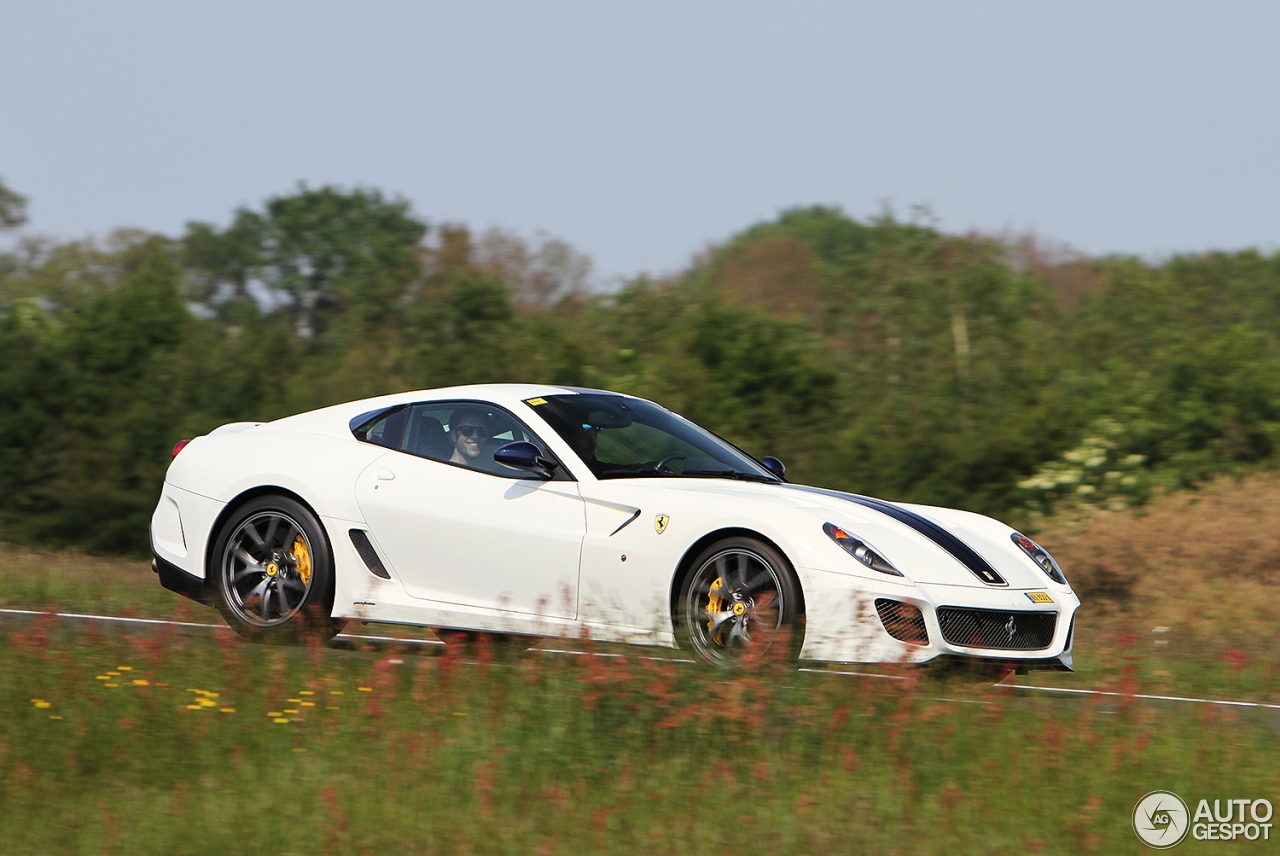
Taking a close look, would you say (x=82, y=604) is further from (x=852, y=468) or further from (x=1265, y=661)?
(x=852, y=468)

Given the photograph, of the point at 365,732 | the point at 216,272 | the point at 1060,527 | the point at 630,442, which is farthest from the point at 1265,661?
the point at 216,272

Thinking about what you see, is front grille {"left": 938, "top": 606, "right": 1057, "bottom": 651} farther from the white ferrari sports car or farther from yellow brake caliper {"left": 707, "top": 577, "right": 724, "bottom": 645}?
yellow brake caliper {"left": 707, "top": 577, "right": 724, "bottom": 645}

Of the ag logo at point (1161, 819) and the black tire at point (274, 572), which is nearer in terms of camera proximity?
the ag logo at point (1161, 819)

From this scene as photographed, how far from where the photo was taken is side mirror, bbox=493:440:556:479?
22.2ft

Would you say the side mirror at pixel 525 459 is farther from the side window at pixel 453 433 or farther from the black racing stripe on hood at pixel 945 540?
the black racing stripe on hood at pixel 945 540

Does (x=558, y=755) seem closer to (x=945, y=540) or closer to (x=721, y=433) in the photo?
(x=945, y=540)

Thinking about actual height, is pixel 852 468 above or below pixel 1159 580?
above

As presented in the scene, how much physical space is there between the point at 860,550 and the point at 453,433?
2400 mm

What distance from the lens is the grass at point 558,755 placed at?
4.24 m

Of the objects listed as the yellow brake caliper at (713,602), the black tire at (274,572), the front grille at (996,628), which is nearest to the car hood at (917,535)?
the front grille at (996,628)

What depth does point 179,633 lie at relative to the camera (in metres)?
7.07

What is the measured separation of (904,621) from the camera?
5992 millimetres

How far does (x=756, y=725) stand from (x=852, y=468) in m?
14.3

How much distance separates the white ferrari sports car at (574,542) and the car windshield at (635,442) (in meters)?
0.02
